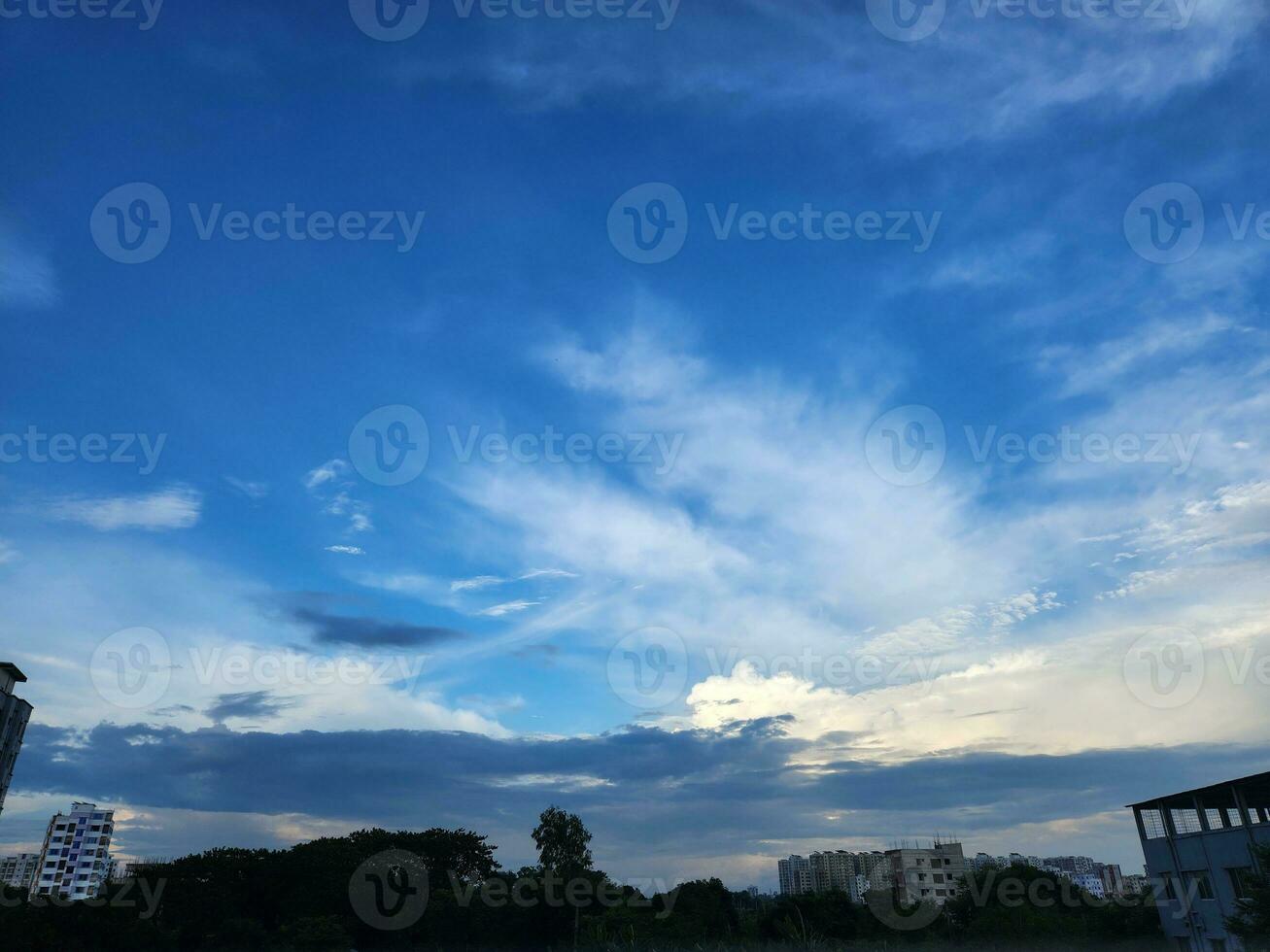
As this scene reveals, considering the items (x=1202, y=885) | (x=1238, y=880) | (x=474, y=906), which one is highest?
(x=1238, y=880)

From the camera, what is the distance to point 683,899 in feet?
212

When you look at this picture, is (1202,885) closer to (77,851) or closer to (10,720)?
(10,720)

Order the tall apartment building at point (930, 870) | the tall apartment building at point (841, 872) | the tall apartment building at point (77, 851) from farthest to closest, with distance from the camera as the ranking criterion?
1. the tall apartment building at point (841, 872)
2. the tall apartment building at point (77, 851)
3. the tall apartment building at point (930, 870)

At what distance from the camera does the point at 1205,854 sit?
39.1m

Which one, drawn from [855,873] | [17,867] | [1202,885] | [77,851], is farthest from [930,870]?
[17,867]

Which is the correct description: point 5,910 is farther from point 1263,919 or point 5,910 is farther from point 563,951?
point 1263,919

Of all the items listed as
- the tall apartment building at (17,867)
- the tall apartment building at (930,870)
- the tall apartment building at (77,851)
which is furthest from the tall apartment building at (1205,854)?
the tall apartment building at (17,867)

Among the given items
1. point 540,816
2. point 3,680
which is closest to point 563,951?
point 540,816

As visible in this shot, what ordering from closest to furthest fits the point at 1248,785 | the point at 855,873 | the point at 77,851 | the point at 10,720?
the point at 1248,785, the point at 10,720, the point at 77,851, the point at 855,873

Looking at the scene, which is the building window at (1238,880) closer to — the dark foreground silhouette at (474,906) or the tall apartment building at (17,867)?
the dark foreground silhouette at (474,906)

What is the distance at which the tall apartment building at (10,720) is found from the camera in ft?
168

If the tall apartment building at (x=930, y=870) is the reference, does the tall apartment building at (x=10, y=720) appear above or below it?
above

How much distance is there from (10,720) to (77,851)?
135 metres

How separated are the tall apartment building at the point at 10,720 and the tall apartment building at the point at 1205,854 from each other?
67367 mm
